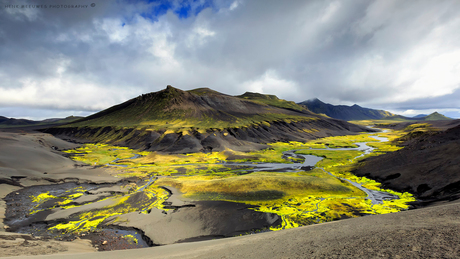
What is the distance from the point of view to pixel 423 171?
4006 cm

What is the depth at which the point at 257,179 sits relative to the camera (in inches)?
1742

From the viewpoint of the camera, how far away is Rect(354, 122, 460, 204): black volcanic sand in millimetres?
32875

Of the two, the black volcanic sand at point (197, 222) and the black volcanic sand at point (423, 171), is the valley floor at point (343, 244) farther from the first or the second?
the black volcanic sand at point (423, 171)

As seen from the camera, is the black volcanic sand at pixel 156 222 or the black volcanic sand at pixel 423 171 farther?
the black volcanic sand at pixel 423 171

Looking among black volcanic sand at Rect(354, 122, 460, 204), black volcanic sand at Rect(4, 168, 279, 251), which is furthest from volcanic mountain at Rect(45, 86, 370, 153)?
black volcanic sand at Rect(4, 168, 279, 251)

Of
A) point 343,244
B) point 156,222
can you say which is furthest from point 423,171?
point 156,222

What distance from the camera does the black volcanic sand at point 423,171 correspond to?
3288 centimetres

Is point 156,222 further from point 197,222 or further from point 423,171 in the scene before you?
point 423,171

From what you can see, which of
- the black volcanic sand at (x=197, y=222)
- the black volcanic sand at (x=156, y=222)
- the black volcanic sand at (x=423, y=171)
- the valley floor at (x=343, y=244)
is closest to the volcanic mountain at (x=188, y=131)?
the black volcanic sand at (x=423, y=171)

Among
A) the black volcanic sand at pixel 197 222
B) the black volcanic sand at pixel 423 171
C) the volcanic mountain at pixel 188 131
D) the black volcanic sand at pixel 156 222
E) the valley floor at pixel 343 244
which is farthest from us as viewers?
the volcanic mountain at pixel 188 131

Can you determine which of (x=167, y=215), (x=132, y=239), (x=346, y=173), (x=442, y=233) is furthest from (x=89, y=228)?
(x=346, y=173)

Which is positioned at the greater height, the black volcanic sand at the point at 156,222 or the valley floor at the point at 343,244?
the valley floor at the point at 343,244

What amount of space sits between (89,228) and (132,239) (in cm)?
698

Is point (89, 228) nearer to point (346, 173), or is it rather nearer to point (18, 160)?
point (18, 160)
